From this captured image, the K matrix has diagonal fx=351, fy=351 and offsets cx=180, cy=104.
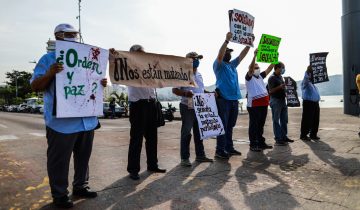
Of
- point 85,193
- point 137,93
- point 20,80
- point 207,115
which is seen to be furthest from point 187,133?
point 20,80

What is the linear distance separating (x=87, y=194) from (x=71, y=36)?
1858 millimetres

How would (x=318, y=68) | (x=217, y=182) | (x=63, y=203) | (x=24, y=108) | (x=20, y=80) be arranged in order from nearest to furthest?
(x=63, y=203) < (x=217, y=182) < (x=318, y=68) < (x=24, y=108) < (x=20, y=80)

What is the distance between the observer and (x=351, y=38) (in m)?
16.9

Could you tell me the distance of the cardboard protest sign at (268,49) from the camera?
7.84 m

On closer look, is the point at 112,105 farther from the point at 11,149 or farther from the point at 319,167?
the point at 319,167

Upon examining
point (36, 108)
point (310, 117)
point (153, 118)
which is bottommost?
point (310, 117)

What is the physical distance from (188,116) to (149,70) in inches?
44.9

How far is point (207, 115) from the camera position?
6168 mm

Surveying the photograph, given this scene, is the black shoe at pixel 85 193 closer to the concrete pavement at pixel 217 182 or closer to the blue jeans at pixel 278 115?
the concrete pavement at pixel 217 182

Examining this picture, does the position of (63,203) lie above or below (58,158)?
below

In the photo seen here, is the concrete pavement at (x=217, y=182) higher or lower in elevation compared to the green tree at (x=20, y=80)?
lower

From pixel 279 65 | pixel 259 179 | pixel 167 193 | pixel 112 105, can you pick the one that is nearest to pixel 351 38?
pixel 279 65

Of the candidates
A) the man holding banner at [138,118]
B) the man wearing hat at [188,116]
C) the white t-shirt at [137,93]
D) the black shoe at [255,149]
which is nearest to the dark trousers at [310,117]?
the black shoe at [255,149]

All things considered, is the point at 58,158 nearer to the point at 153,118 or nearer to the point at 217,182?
the point at 153,118
